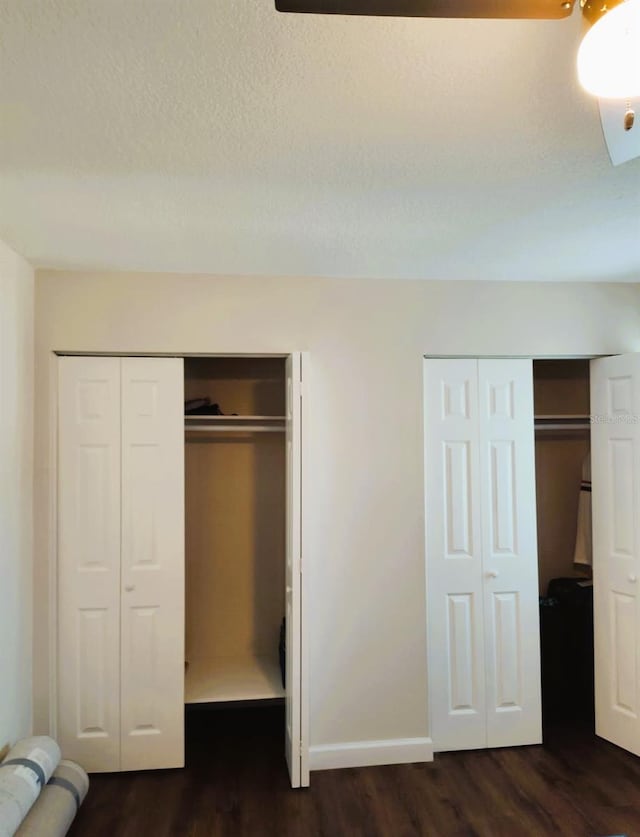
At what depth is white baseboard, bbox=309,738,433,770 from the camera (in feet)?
9.68

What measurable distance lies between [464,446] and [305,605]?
123cm

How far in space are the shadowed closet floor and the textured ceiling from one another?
252cm

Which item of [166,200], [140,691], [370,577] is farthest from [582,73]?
[140,691]

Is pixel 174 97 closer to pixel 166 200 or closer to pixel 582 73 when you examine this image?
pixel 166 200

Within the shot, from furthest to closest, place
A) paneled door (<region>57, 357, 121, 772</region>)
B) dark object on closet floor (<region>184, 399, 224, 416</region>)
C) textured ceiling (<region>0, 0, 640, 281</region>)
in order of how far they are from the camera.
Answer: dark object on closet floor (<region>184, 399, 224, 416</region>), paneled door (<region>57, 357, 121, 772</region>), textured ceiling (<region>0, 0, 640, 281</region>)

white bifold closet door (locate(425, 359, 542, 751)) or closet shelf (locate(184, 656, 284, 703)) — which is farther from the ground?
white bifold closet door (locate(425, 359, 542, 751))

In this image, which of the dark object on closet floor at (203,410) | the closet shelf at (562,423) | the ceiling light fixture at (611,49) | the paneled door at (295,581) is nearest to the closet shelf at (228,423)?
the dark object on closet floor at (203,410)

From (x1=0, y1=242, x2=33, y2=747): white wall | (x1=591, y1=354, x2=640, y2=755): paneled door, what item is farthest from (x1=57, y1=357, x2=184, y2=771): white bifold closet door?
(x1=591, y1=354, x2=640, y2=755): paneled door

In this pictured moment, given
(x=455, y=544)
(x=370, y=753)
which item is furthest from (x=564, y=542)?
(x=370, y=753)

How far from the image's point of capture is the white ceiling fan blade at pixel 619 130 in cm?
103

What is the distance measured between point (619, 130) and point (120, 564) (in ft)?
8.97

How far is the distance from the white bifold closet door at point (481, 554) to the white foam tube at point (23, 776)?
1887 millimetres

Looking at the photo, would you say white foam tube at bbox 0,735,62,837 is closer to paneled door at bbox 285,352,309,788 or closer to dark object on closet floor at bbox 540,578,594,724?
paneled door at bbox 285,352,309,788

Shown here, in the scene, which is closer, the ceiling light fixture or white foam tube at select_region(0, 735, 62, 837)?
the ceiling light fixture
